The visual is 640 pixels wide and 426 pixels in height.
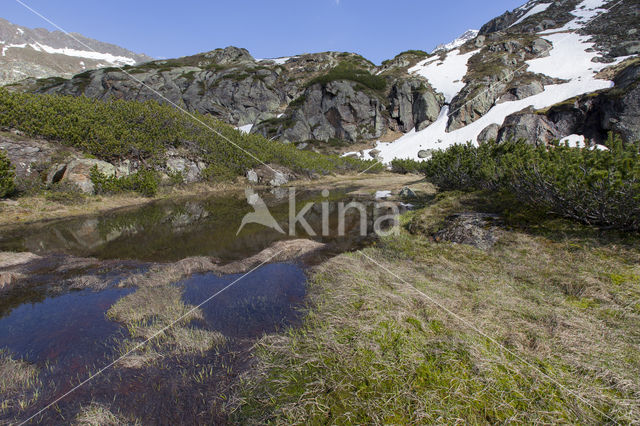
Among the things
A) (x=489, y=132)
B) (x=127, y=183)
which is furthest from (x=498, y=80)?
(x=127, y=183)

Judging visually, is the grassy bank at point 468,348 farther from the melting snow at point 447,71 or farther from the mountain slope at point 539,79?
the melting snow at point 447,71

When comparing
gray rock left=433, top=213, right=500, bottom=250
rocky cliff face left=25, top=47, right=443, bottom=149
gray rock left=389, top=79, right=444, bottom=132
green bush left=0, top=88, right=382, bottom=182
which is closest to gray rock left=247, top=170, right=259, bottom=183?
green bush left=0, top=88, right=382, bottom=182

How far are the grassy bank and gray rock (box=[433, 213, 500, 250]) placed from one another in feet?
5.71

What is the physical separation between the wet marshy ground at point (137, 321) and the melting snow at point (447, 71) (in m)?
104

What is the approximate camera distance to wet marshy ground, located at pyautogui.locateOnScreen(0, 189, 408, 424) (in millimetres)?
4164

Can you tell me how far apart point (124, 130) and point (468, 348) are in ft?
133

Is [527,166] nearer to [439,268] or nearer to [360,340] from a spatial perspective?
[439,268]

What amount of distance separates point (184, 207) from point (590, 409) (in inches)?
1072

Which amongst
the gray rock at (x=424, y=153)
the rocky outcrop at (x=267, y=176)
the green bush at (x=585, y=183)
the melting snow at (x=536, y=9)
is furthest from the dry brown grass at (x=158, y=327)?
the melting snow at (x=536, y=9)

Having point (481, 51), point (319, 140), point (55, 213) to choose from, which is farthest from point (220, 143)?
point (481, 51)

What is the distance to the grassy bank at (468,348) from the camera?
3141 millimetres

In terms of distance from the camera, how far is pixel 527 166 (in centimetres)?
1112

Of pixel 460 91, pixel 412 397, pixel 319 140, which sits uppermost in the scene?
pixel 460 91

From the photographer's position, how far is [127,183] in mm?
28078
